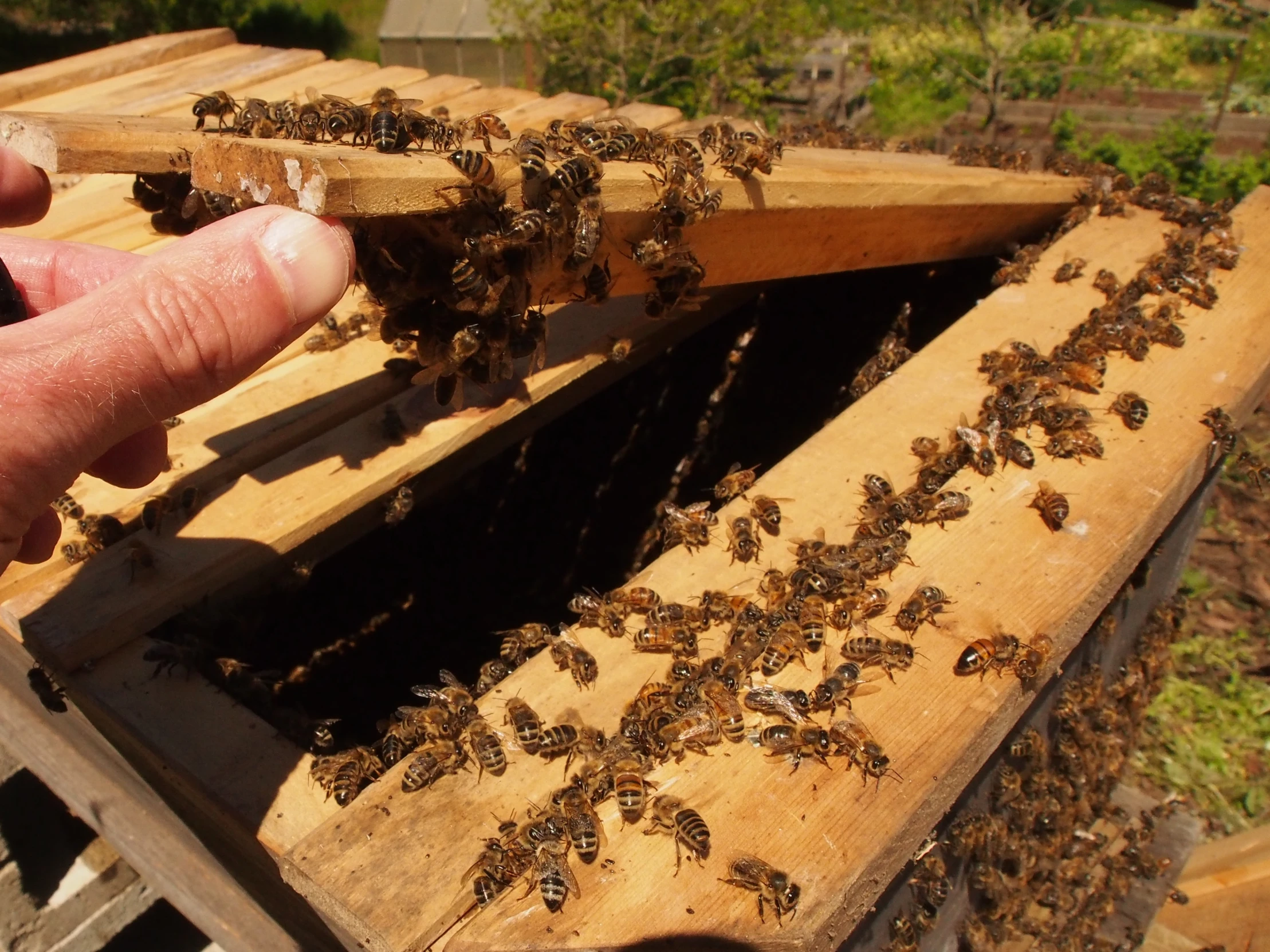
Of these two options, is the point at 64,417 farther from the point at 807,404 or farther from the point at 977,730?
the point at 807,404

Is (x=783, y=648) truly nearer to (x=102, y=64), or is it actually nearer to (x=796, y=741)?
(x=796, y=741)

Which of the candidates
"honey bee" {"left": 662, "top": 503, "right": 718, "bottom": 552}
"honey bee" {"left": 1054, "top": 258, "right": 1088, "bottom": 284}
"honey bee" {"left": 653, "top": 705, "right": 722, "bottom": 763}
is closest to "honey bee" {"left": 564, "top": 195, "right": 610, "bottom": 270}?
"honey bee" {"left": 662, "top": 503, "right": 718, "bottom": 552}

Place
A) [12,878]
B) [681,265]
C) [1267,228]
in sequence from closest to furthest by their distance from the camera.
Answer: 1. [681,265]
2. [1267,228]
3. [12,878]

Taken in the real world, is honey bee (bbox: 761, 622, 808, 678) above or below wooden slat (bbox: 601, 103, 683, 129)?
below

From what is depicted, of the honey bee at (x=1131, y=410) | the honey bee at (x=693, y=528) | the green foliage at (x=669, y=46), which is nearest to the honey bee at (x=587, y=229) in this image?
the honey bee at (x=693, y=528)

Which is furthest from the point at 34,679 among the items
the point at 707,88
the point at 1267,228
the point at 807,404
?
the point at 707,88

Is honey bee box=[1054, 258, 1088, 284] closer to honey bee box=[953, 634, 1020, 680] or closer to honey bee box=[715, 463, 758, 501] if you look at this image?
honey bee box=[715, 463, 758, 501]
